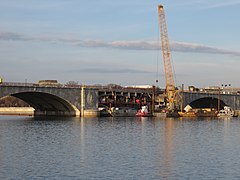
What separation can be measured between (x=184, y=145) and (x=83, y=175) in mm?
31137

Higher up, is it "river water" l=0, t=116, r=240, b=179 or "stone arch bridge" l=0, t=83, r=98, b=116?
"stone arch bridge" l=0, t=83, r=98, b=116

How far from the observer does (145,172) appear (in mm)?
52531

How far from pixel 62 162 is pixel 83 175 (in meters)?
8.67

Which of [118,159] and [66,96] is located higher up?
[66,96]

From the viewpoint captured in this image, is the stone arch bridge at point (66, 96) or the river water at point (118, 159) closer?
the river water at point (118, 159)

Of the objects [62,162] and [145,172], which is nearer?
[145,172]

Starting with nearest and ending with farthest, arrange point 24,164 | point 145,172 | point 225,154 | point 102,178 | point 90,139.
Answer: point 102,178
point 145,172
point 24,164
point 225,154
point 90,139

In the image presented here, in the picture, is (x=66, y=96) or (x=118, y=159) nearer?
(x=118, y=159)

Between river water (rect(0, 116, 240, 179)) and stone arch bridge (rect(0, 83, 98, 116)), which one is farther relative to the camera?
stone arch bridge (rect(0, 83, 98, 116))

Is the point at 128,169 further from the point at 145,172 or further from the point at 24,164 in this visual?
the point at 24,164

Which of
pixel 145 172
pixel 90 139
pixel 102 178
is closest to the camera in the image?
pixel 102 178

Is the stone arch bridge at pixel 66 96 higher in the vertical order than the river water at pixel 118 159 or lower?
higher

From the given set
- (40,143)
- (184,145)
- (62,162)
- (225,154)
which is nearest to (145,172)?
(62,162)

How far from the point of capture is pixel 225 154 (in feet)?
220
